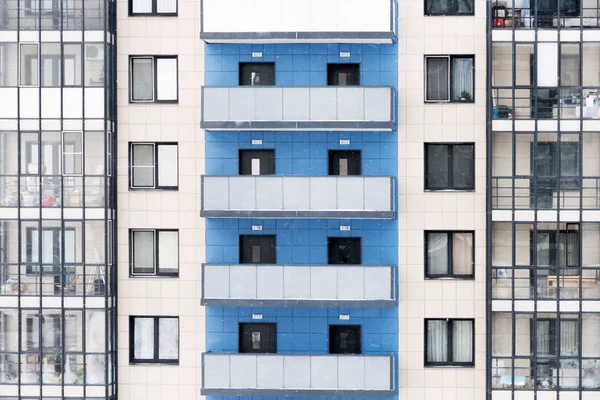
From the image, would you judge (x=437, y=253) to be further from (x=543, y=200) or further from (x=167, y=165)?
(x=167, y=165)

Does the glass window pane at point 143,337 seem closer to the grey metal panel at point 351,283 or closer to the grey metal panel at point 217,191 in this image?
the grey metal panel at point 217,191

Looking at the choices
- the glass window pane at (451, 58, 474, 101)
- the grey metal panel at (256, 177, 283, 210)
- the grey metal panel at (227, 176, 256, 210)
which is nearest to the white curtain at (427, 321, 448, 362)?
the grey metal panel at (256, 177, 283, 210)

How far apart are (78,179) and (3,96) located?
3196mm

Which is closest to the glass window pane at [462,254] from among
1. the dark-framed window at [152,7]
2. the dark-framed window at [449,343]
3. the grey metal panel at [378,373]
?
the dark-framed window at [449,343]

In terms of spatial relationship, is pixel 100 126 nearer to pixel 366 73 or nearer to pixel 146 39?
pixel 146 39

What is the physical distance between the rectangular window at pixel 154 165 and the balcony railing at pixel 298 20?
3.59m

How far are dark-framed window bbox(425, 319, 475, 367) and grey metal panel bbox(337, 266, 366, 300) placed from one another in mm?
2601

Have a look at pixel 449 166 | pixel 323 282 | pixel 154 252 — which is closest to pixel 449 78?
pixel 449 166

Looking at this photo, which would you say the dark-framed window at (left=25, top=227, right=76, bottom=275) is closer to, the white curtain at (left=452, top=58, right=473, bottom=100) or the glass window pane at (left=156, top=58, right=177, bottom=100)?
the glass window pane at (left=156, top=58, right=177, bottom=100)

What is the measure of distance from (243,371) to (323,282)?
340cm

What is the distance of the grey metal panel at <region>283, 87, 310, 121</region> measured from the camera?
2111 centimetres

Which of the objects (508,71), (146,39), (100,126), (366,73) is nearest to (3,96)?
(100,126)

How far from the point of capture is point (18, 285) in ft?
70.6

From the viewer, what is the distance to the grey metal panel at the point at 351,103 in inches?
828
